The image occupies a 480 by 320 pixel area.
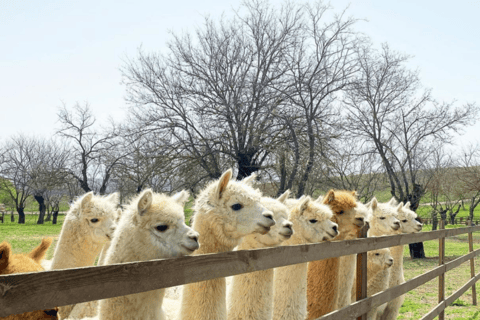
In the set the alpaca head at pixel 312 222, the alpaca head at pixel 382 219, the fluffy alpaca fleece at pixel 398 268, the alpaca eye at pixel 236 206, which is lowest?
the fluffy alpaca fleece at pixel 398 268

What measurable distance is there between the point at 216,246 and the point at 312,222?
157cm

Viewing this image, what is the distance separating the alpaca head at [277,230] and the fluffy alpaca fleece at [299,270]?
50cm

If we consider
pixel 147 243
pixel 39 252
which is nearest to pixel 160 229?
pixel 147 243

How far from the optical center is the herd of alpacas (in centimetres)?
279

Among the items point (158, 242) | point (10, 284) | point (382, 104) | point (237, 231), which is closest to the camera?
point (10, 284)

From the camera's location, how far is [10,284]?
126 cm

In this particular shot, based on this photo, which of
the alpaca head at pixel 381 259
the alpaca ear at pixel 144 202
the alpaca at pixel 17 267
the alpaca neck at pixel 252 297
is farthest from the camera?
the alpaca head at pixel 381 259

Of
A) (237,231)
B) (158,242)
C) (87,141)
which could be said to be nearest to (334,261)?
(237,231)

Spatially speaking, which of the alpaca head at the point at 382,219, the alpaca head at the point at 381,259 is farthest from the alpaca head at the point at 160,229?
the alpaca head at the point at 382,219

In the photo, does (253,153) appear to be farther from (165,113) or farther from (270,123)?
(165,113)

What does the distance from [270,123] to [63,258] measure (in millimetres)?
11899

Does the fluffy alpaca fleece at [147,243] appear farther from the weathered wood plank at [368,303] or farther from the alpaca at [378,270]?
the alpaca at [378,270]

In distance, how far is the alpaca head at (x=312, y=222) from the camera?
15.3ft

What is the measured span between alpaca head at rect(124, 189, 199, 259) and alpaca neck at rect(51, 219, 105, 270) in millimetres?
2424
